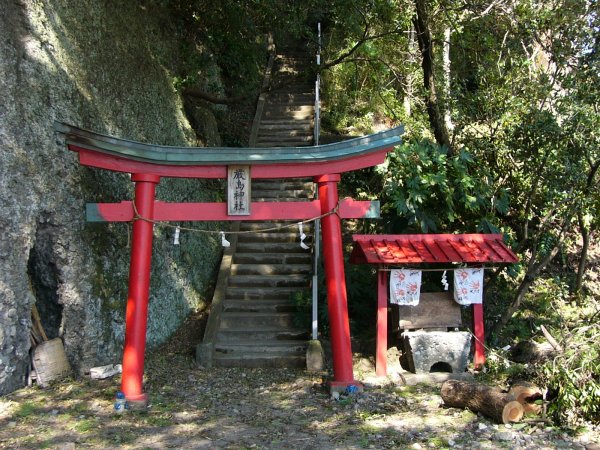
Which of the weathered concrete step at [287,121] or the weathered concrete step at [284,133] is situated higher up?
the weathered concrete step at [287,121]

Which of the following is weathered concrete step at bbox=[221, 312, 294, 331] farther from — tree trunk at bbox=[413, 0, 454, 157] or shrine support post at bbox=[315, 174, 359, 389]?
tree trunk at bbox=[413, 0, 454, 157]

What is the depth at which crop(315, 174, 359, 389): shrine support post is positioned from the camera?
25.2ft

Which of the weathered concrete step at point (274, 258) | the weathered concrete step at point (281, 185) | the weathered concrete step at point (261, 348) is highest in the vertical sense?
the weathered concrete step at point (281, 185)

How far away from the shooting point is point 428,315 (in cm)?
870

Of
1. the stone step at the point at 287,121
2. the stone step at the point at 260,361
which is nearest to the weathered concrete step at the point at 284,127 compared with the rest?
the stone step at the point at 287,121

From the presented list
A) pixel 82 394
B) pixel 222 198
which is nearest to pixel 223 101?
pixel 222 198

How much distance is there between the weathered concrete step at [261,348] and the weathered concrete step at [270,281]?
161 centimetres

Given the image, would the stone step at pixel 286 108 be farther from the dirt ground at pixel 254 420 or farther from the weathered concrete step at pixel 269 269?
the dirt ground at pixel 254 420

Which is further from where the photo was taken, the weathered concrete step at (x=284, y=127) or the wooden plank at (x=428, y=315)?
the weathered concrete step at (x=284, y=127)

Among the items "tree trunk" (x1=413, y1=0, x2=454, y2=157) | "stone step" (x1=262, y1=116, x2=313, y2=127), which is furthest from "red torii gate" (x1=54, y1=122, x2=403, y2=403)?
"stone step" (x1=262, y1=116, x2=313, y2=127)

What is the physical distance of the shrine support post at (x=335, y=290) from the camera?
303 inches

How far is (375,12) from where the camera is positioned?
11141 millimetres

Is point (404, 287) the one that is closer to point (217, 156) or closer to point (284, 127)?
point (217, 156)

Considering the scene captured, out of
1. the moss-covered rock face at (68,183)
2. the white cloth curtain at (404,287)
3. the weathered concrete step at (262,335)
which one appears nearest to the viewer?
the moss-covered rock face at (68,183)
